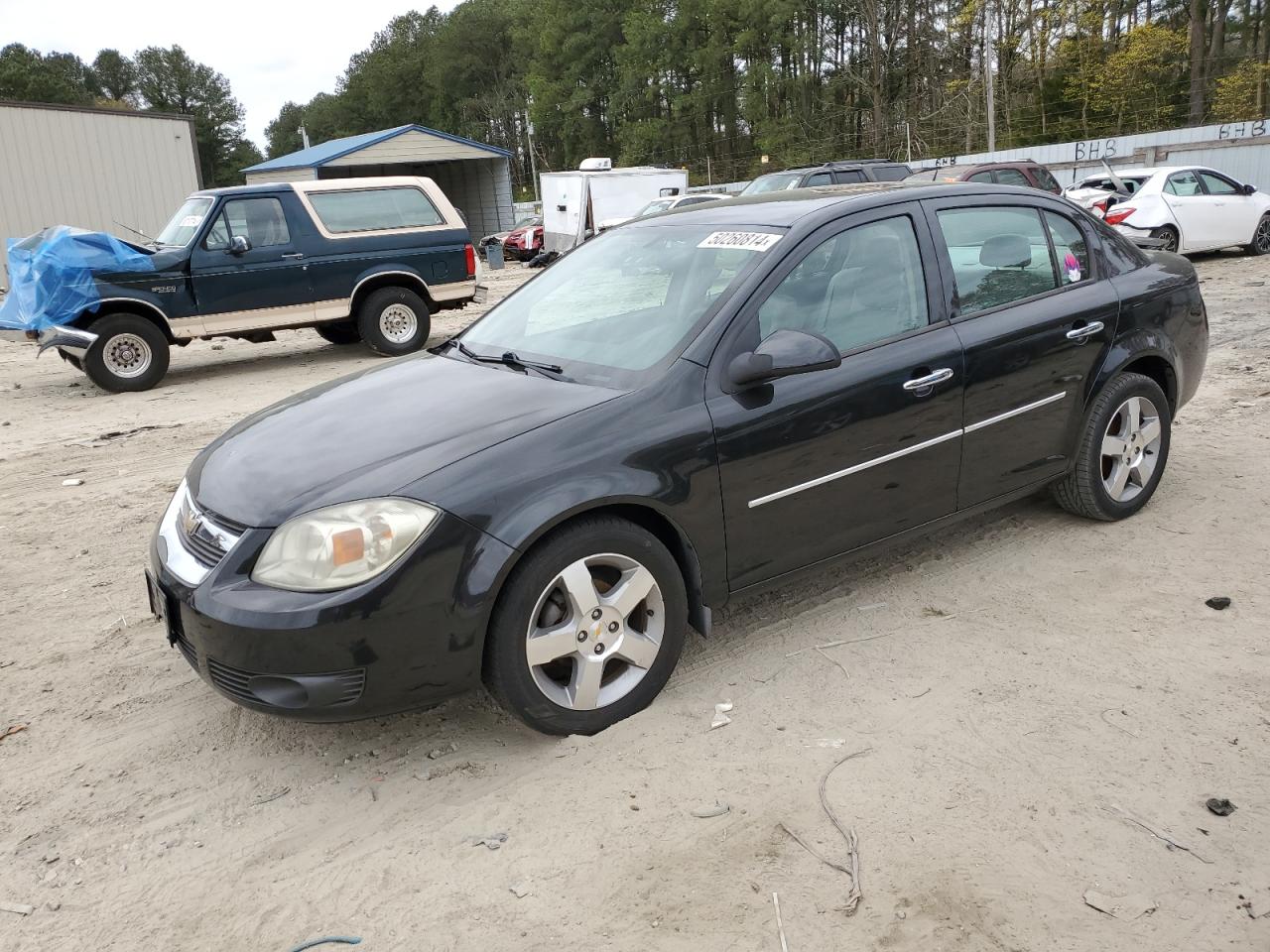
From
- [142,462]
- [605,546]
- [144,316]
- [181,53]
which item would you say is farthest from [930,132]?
[181,53]

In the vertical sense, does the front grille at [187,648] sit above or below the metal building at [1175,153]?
below

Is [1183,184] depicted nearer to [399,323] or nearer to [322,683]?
[399,323]

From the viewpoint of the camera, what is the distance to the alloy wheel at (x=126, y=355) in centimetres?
1036

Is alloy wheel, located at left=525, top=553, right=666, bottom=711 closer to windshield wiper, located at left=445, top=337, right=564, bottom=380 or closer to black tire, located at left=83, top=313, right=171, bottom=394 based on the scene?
windshield wiper, located at left=445, top=337, right=564, bottom=380

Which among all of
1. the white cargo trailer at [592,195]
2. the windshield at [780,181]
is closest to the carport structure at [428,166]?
the white cargo trailer at [592,195]

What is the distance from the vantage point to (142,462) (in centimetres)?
732

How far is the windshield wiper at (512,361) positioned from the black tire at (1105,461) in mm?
2460

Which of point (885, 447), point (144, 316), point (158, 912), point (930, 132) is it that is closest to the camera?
point (158, 912)

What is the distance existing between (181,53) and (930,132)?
8305cm

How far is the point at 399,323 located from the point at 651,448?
30.5 feet

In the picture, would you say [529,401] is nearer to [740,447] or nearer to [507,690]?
[740,447]

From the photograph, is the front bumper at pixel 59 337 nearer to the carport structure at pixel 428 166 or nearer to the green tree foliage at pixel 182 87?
the carport structure at pixel 428 166

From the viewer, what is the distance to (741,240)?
3.83 meters

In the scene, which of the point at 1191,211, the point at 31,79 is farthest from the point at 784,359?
the point at 31,79
